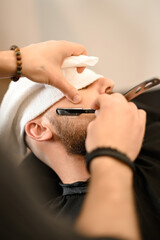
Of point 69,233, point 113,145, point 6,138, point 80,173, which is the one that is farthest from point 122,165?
point 6,138

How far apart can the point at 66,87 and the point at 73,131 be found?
0.55 feet

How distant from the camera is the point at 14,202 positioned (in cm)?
39

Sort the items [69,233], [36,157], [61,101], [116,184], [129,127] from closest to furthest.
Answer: [69,233] < [116,184] < [129,127] < [61,101] < [36,157]

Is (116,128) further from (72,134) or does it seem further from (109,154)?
(72,134)

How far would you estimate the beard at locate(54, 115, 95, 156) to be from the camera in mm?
940

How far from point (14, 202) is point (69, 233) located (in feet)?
0.31

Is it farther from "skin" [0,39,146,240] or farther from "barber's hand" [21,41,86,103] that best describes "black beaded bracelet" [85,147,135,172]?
"barber's hand" [21,41,86,103]

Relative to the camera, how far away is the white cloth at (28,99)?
37.9 inches

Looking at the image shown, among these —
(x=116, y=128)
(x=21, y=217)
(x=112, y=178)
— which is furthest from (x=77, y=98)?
(x=21, y=217)

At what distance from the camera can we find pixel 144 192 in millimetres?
868

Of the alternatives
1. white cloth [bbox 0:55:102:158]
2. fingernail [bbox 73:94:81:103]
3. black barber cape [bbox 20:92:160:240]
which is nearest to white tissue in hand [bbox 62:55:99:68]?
white cloth [bbox 0:55:102:158]

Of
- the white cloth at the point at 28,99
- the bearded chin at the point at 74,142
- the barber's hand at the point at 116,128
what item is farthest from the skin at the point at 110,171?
the bearded chin at the point at 74,142

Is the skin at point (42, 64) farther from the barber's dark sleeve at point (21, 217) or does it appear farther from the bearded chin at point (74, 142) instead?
the barber's dark sleeve at point (21, 217)

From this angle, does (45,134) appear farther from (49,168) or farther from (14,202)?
(14,202)
